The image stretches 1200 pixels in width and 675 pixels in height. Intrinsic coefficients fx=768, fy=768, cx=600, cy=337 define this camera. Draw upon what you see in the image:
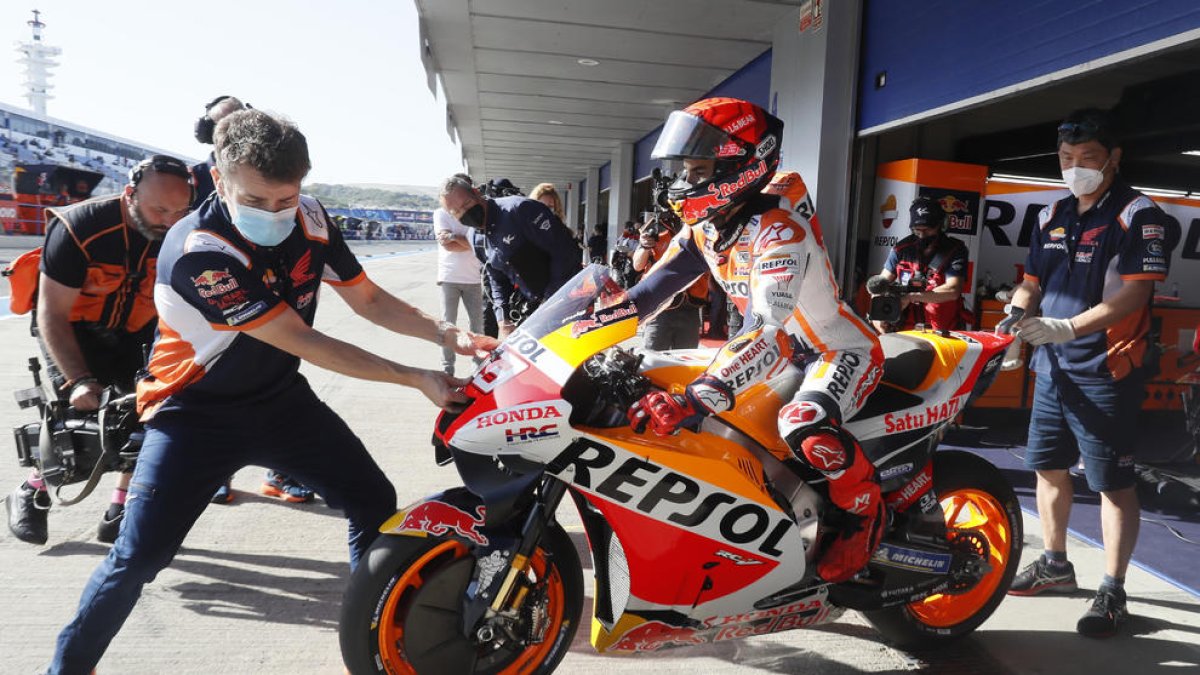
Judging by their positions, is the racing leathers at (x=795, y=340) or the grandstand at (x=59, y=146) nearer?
the racing leathers at (x=795, y=340)

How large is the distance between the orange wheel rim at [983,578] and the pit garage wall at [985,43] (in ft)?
8.52

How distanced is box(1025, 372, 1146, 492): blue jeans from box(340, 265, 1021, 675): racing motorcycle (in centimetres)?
129

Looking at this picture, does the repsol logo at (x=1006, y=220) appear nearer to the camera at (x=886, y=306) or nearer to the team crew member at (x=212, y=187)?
the camera at (x=886, y=306)

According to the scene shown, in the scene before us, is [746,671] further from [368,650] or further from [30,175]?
[30,175]

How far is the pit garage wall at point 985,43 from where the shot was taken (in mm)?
4207

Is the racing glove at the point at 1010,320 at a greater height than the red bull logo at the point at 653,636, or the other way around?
the racing glove at the point at 1010,320

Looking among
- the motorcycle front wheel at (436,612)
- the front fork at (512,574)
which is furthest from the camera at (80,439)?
the front fork at (512,574)

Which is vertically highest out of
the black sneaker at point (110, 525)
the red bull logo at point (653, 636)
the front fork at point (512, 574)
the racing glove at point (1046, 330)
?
the racing glove at point (1046, 330)

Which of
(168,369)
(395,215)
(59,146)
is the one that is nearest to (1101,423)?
(168,369)

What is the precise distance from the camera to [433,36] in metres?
11.0

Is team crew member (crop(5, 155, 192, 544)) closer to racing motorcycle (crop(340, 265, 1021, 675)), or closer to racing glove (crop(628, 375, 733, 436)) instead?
racing motorcycle (crop(340, 265, 1021, 675))

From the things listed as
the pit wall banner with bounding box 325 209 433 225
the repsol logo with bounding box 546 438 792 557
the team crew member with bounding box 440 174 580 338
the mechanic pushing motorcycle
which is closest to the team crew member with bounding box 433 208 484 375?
the team crew member with bounding box 440 174 580 338

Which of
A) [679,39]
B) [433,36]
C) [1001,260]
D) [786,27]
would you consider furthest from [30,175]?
[1001,260]

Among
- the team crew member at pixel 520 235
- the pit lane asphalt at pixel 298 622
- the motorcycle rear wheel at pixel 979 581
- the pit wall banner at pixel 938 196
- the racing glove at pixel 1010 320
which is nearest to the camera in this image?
the pit lane asphalt at pixel 298 622
